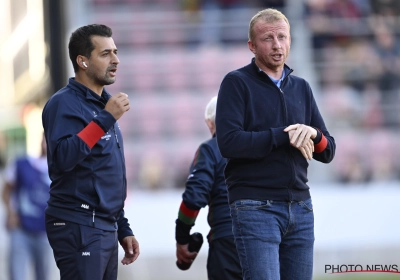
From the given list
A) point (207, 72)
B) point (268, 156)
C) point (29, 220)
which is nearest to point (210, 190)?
point (268, 156)

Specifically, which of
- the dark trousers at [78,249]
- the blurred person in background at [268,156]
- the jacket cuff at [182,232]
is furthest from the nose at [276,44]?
the jacket cuff at [182,232]

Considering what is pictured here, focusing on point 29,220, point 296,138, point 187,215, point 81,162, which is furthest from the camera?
point 29,220

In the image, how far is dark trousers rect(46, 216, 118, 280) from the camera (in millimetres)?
4508

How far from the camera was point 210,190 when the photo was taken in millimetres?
5621

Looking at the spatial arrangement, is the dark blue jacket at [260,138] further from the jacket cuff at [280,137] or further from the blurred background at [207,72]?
the blurred background at [207,72]

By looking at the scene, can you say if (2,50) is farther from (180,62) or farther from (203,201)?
(203,201)

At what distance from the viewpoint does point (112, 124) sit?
4480mm

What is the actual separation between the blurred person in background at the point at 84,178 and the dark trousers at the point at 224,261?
0.95 metres

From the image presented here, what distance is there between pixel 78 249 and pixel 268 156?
1.05 meters

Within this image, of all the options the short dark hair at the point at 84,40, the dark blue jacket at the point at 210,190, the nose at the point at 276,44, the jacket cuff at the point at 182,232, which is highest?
the short dark hair at the point at 84,40

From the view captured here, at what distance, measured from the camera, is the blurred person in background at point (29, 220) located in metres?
8.33

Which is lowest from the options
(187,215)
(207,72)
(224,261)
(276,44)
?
(224,261)

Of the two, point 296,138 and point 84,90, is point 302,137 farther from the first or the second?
point 84,90

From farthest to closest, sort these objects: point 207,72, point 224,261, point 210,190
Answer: point 207,72 → point 210,190 → point 224,261
